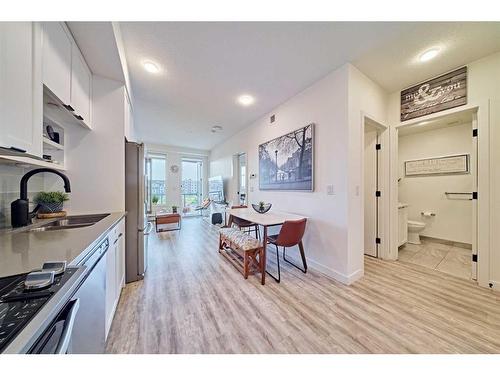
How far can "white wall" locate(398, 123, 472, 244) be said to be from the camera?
3242mm

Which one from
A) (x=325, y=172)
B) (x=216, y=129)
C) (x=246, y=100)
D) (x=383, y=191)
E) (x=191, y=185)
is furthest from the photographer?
A: (x=191, y=185)

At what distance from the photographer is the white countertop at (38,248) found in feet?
2.30

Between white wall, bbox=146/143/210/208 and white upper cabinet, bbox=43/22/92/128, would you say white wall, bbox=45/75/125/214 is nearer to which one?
white upper cabinet, bbox=43/22/92/128

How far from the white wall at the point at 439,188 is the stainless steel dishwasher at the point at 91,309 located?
5.25 meters

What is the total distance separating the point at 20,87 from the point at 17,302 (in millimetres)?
1128

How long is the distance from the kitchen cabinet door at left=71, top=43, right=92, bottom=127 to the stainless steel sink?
0.94m

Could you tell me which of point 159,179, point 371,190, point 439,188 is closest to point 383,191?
point 371,190

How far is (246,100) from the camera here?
Result: 301cm

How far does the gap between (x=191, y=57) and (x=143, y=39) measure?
465mm

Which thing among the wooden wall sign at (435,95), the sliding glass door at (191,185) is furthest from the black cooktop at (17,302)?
the sliding glass door at (191,185)

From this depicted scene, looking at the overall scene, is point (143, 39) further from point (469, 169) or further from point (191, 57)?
point (469, 169)

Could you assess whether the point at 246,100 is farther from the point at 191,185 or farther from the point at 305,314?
the point at 191,185

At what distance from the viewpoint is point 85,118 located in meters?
1.76
